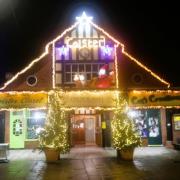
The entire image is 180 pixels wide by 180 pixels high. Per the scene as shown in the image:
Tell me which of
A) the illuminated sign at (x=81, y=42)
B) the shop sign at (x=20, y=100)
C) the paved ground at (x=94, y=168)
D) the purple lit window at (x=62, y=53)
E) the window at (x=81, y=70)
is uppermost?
the illuminated sign at (x=81, y=42)

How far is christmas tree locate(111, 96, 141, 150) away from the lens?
17500 millimetres

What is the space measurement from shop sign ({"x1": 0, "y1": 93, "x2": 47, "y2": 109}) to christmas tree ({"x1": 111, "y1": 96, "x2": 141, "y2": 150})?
418 centimetres

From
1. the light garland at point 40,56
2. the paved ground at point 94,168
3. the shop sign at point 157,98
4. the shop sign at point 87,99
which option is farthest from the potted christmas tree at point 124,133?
the light garland at point 40,56

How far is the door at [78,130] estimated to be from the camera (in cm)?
2664

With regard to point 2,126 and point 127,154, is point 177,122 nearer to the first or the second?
point 127,154

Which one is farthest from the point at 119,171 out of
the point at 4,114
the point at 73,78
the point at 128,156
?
the point at 4,114

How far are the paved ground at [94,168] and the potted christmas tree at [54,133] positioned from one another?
0.56 metres

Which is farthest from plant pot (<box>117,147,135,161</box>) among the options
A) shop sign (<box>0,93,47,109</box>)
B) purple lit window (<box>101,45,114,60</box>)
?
purple lit window (<box>101,45,114,60</box>)

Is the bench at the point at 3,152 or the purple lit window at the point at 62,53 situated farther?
the purple lit window at the point at 62,53

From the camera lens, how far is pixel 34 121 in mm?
23969

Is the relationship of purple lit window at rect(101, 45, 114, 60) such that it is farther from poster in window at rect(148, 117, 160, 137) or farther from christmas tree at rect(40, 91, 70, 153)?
christmas tree at rect(40, 91, 70, 153)

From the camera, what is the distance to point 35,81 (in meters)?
22.9

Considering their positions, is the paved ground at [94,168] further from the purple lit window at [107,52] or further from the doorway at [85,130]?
the doorway at [85,130]

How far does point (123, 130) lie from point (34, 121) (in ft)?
26.8
